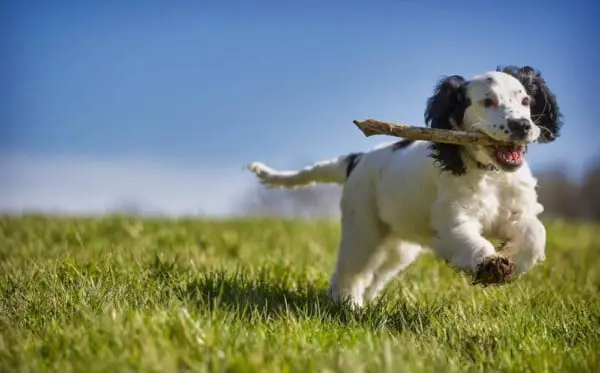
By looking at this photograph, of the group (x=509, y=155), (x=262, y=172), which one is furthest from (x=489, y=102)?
(x=262, y=172)

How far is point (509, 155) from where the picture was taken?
4.56 metres

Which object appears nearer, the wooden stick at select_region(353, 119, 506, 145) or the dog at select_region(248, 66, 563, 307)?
the wooden stick at select_region(353, 119, 506, 145)

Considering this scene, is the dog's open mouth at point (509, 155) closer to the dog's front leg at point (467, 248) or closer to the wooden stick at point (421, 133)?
the wooden stick at point (421, 133)

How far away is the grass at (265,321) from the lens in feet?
9.73

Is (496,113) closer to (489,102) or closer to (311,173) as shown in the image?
(489,102)

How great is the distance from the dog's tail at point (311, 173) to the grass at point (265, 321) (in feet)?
2.42

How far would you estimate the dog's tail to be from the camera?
6.02 m

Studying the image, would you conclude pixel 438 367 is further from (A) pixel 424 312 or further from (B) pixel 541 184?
(B) pixel 541 184

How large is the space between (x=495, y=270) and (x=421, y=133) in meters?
0.94

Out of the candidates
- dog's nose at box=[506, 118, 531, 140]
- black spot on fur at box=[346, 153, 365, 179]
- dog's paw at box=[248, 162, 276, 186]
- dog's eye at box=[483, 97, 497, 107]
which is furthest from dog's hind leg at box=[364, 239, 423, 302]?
dog's nose at box=[506, 118, 531, 140]

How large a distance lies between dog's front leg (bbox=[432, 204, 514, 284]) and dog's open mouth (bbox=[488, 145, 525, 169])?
43cm

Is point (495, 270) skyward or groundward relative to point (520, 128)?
groundward

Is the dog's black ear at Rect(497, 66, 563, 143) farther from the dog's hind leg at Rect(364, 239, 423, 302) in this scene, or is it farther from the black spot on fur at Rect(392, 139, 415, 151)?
the dog's hind leg at Rect(364, 239, 423, 302)

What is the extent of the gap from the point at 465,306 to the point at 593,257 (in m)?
5.01
